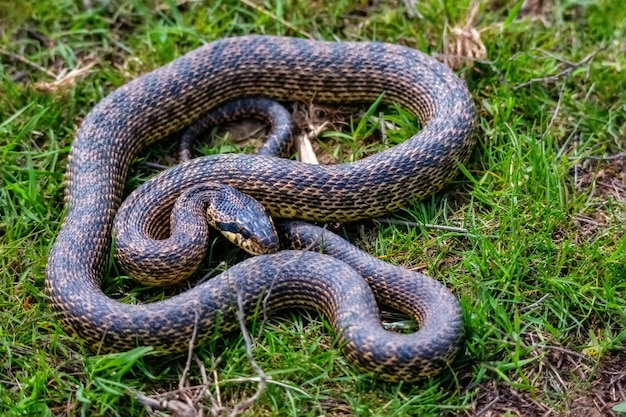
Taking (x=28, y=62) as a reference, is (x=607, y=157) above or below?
below

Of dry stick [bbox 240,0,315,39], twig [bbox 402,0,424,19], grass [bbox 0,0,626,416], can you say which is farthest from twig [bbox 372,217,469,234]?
twig [bbox 402,0,424,19]

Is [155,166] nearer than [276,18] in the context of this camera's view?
Yes

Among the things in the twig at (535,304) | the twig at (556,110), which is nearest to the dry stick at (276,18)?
the twig at (556,110)

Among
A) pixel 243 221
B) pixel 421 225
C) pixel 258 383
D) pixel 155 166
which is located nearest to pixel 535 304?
pixel 421 225

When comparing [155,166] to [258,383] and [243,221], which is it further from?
[258,383]

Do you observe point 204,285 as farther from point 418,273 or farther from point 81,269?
point 418,273

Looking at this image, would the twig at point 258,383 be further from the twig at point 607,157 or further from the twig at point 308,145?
the twig at point 607,157
